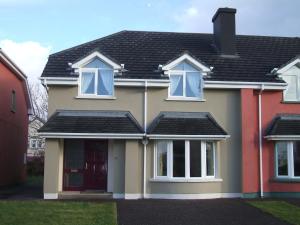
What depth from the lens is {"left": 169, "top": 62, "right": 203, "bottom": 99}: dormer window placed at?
21141 mm

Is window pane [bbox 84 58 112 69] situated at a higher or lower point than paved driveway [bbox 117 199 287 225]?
higher

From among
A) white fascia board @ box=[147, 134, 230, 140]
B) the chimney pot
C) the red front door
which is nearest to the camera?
white fascia board @ box=[147, 134, 230, 140]

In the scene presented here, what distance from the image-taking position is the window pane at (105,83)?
Result: 20.8m

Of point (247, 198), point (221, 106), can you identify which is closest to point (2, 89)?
point (221, 106)

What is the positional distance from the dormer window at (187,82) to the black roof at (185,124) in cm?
94

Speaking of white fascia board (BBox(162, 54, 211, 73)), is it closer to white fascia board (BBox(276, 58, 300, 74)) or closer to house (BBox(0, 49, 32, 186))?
white fascia board (BBox(276, 58, 300, 74))

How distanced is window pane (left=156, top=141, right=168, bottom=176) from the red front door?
2446mm

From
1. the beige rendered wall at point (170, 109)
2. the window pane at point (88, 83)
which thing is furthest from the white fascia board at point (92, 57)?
the beige rendered wall at point (170, 109)

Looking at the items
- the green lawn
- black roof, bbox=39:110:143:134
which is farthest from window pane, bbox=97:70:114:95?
the green lawn

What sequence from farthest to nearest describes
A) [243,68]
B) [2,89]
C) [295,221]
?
[2,89] < [243,68] < [295,221]

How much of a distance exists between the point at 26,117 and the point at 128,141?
14370 millimetres

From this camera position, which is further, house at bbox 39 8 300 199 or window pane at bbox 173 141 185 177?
window pane at bbox 173 141 185 177

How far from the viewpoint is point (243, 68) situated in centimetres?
2208

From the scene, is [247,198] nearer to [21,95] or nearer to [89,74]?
[89,74]
